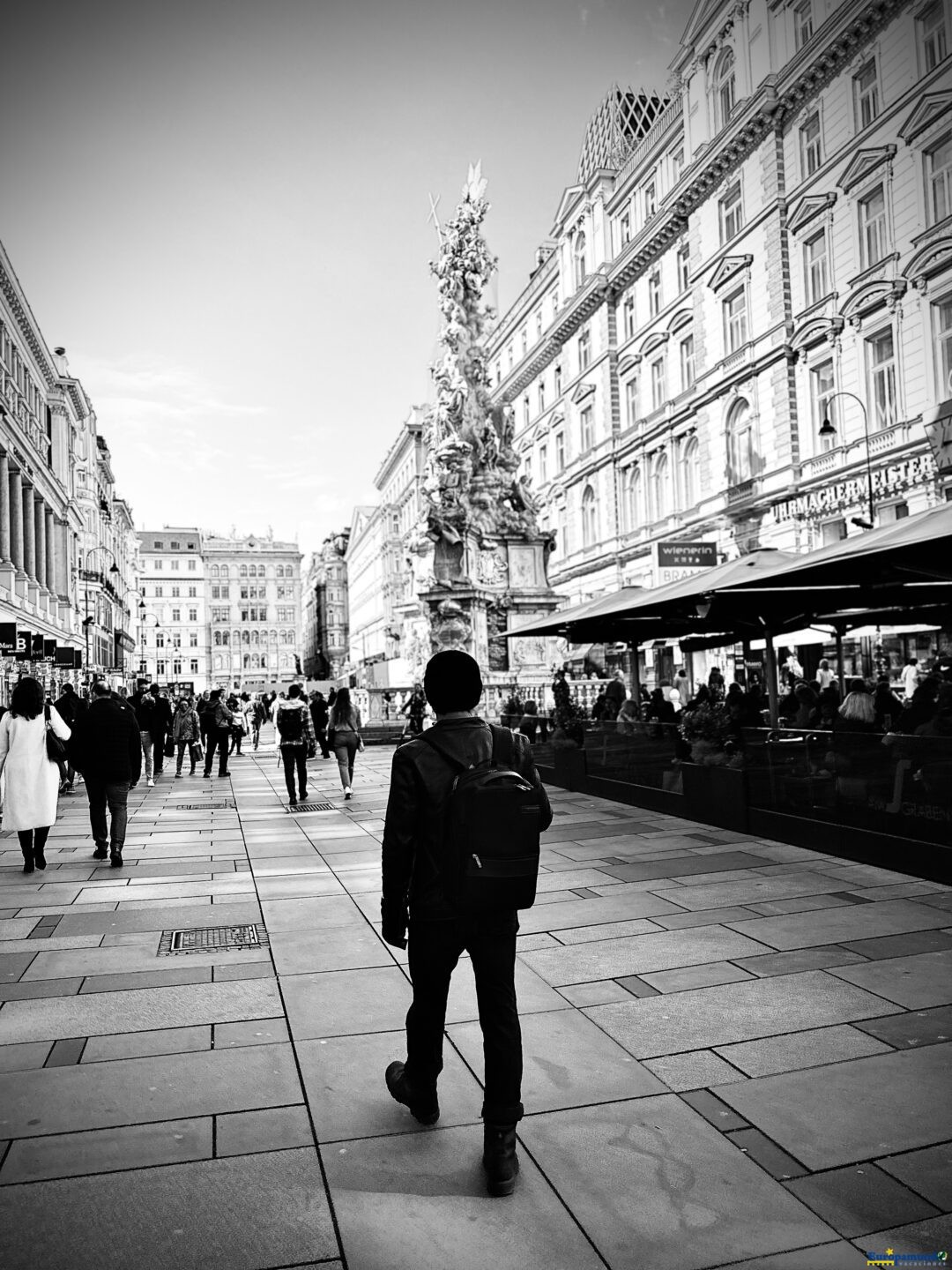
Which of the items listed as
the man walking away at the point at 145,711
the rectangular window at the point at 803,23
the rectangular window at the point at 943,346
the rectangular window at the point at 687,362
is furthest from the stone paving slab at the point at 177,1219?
the rectangular window at the point at 687,362

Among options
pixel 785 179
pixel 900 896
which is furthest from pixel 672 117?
pixel 900 896

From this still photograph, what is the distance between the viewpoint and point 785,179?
33.6 meters

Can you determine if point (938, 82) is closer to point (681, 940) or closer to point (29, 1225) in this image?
point (681, 940)

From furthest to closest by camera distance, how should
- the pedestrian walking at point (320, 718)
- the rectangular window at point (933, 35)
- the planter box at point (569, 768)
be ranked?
the rectangular window at point (933, 35) → the pedestrian walking at point (320, 718) → the planter box at point (569, 768)

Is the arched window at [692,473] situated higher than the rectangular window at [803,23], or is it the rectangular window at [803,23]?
the rectangular window at [803,23]

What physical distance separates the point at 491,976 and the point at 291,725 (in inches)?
461

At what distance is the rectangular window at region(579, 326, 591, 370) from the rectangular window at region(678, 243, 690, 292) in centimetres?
943

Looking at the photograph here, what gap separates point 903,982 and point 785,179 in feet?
112

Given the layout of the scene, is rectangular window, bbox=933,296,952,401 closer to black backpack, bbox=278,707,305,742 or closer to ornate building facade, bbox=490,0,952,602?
ornate building facade, bbox=490,0,952,602

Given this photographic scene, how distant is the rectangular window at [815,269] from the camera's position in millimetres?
31594

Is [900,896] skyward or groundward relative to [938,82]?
groundward

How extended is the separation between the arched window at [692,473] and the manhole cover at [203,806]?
28.9m

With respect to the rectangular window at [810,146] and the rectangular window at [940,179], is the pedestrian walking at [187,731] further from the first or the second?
the rectangular window at [810,146]

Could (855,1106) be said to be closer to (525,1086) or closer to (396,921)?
(525,1086)
